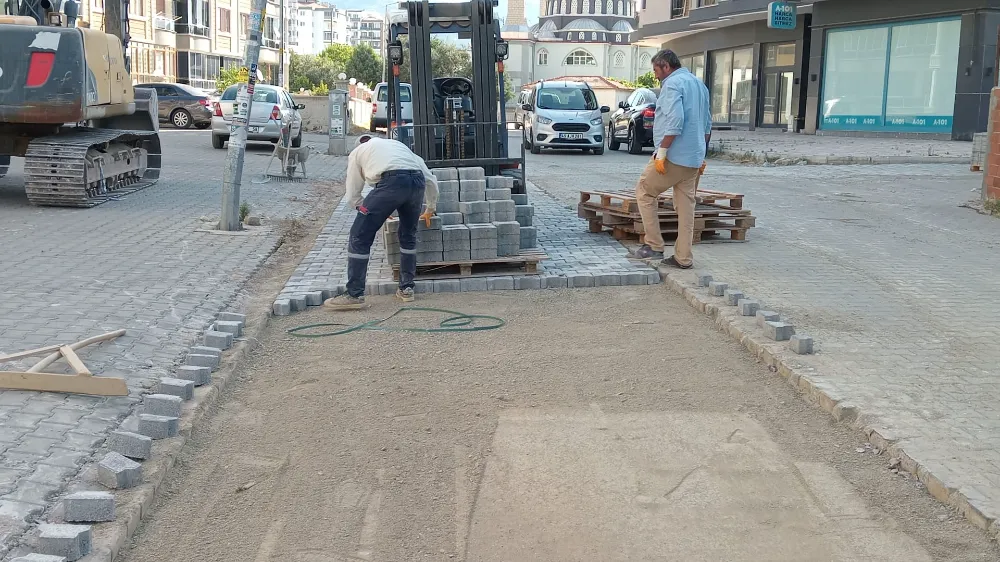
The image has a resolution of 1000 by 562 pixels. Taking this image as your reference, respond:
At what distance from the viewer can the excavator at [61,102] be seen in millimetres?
13164

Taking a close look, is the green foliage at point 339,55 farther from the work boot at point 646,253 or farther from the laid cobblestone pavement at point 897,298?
the work boot at point 646,253

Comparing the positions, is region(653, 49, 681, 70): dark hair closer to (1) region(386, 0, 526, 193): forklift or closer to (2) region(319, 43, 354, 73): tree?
(1) region(386, 0, 526, 193): forklift

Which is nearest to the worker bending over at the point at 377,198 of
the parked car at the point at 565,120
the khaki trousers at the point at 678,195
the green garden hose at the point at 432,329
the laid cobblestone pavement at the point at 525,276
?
the laid cobblestone pavement at the point at 525,276

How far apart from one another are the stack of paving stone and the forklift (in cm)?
155

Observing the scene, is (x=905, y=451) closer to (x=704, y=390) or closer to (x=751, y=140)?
(x=704, y=390)

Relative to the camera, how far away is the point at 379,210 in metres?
8.03

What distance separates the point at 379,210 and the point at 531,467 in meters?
3.82

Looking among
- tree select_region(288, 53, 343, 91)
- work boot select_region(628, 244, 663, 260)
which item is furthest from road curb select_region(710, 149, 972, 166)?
tree select_region(288, 53, 343, 91)

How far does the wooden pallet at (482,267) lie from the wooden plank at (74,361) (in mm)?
3288

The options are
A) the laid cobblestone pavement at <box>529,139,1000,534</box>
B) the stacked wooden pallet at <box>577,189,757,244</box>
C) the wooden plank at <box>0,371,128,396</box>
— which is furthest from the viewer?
the stacked wooden pallet at <box>577,189,757,244</box>

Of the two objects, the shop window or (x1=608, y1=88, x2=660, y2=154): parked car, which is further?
the shop window

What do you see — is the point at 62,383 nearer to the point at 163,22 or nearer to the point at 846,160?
the point at 846,160

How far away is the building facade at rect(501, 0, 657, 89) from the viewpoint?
127 metres

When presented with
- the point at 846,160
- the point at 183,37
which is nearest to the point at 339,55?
the point at 183,37
